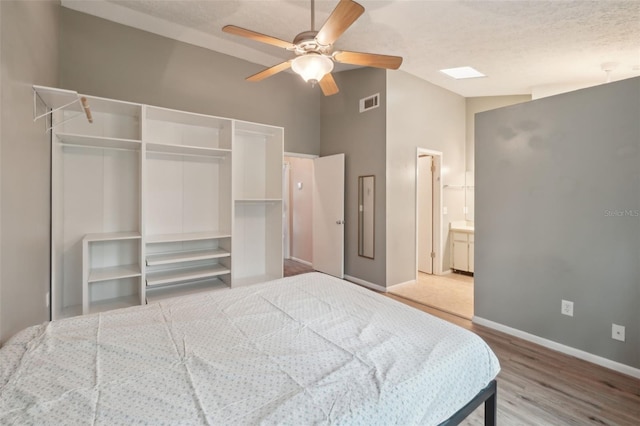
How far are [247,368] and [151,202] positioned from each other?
2.85 meters

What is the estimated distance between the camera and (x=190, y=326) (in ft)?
4.88

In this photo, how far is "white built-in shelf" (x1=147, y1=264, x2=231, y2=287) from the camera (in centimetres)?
308

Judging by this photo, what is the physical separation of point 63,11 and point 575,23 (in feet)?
16.2

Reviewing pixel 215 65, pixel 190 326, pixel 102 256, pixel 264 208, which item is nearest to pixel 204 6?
pixel 215 65

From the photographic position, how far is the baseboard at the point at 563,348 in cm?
223

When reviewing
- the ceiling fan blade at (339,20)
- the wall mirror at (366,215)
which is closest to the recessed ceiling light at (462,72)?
the wall mirror at (366,215)

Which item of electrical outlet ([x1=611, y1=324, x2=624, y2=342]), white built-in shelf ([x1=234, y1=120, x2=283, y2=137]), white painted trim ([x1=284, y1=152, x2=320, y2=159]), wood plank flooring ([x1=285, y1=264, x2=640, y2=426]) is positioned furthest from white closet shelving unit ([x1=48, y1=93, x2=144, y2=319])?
electrical outlet ([x1=611, y1=324, x2=624, y2=342])

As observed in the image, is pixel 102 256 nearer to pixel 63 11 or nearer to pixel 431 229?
pixel 63 11

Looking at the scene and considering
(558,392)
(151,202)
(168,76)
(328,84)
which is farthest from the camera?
(168,76)

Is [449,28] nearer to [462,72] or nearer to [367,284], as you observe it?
[462,72]

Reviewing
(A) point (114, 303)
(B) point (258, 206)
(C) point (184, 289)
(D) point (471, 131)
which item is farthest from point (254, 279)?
(D) point (471, 131)

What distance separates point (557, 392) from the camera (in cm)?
203

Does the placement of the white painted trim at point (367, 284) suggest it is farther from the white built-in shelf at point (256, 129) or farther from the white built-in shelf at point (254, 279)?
the white built-in shelf at point (256, 129)

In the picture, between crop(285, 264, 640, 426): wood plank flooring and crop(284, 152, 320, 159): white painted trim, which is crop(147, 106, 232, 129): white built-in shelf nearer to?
crop(284, 152, 320, 159): white painted trim
